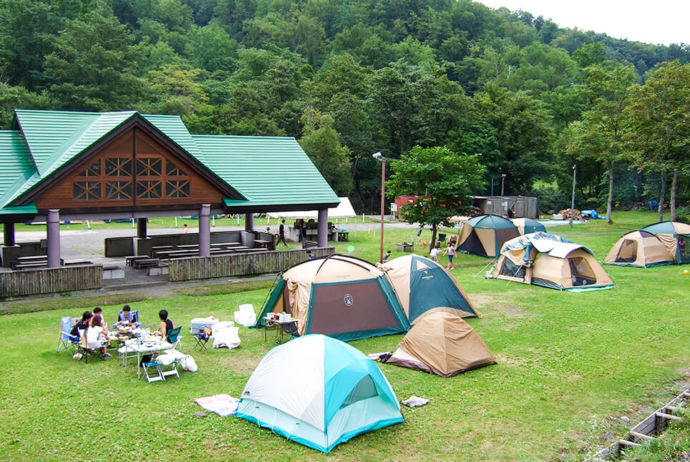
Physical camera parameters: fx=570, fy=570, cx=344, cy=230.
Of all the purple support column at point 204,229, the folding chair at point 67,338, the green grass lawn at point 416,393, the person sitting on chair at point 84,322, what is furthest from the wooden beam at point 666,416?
the purple support column at point 204,229

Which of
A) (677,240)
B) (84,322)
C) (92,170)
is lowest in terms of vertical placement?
(84,322)

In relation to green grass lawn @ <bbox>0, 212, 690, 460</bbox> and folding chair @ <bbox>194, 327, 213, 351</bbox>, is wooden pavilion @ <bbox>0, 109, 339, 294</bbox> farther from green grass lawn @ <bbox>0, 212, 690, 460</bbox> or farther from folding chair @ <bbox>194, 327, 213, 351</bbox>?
folding chair @ <bbox>194, 327, 213, 351</bbox>

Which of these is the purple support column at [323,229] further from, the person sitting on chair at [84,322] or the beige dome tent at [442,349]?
the person sitting on chair at [84,322]

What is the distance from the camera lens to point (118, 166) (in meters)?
21.1

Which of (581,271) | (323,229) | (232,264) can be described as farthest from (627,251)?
(232,264)

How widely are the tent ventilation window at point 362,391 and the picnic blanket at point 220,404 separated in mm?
2128

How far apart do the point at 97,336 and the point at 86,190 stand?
9.52 metres

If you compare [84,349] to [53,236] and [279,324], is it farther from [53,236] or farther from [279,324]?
[53,236]

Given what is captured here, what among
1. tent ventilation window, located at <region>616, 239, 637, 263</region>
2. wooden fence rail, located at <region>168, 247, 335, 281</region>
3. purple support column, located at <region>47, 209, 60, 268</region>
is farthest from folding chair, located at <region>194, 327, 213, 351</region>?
tent ventilation window, located at <region>616, 239, 637, 263</region>

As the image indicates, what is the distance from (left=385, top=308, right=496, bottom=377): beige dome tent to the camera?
12.4 m

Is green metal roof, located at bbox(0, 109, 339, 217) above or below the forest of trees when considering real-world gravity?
below

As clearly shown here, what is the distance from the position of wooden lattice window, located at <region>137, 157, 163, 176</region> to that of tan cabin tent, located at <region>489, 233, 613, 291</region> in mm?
14249

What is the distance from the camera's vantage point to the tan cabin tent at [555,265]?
71.4 ft

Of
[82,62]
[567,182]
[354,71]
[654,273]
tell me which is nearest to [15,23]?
[82,62]
